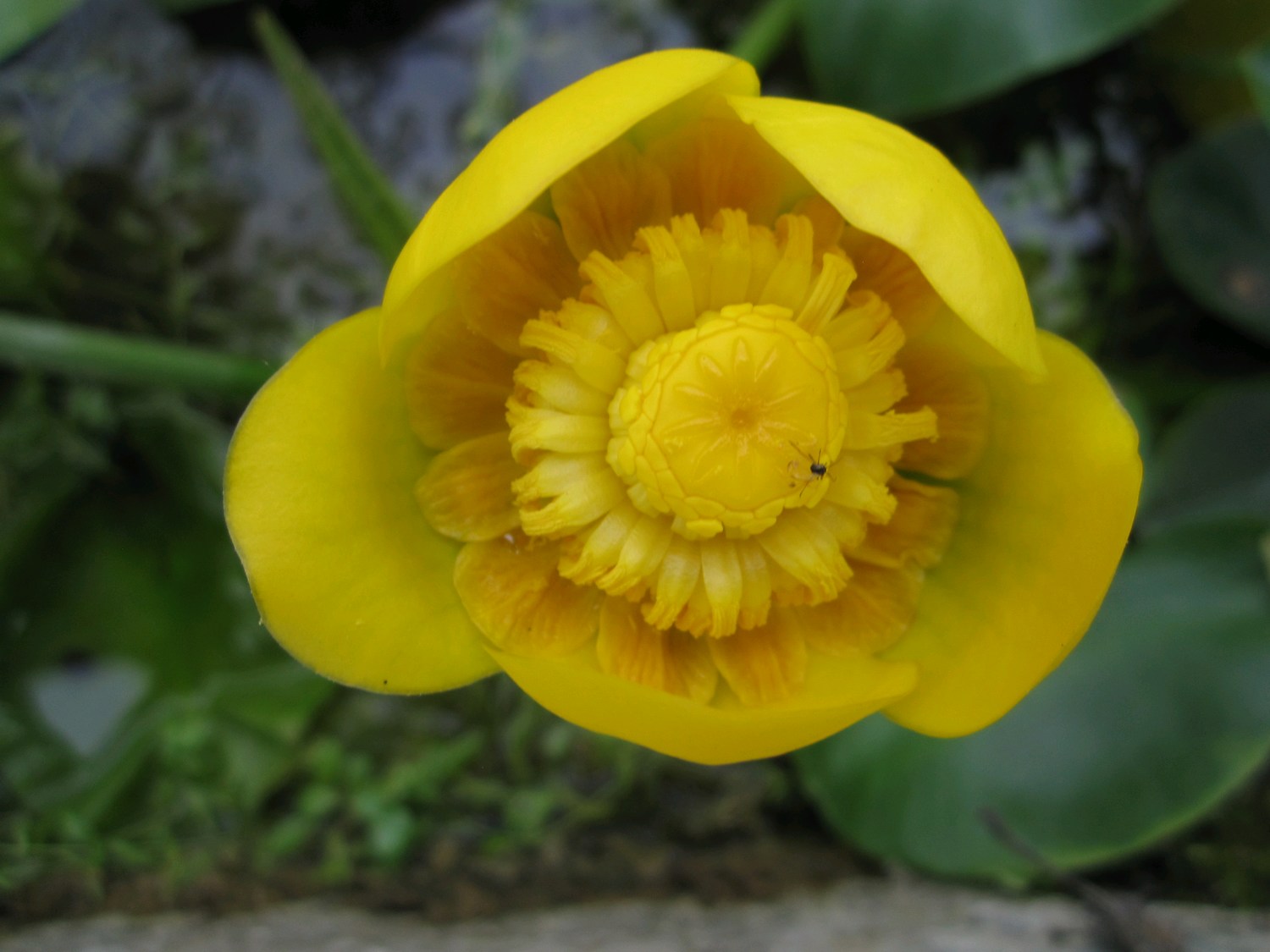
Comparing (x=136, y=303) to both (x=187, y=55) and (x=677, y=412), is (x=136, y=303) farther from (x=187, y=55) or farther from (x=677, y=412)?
(x=677, y=412)

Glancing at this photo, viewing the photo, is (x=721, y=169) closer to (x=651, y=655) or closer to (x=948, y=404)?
(x=948, y=404)

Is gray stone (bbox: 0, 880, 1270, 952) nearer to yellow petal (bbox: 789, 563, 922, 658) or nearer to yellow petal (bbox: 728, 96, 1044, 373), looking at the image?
yellow petal (bbox: 789, 563, 922, 658)

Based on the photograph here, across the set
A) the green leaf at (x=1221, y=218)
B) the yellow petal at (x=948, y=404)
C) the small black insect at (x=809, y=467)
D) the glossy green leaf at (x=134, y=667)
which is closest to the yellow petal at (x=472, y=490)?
the small black insect at (x=809, y=467)

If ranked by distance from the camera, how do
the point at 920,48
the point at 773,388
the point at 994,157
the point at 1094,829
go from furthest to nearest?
the point at 994,157, the point at 920,48, the point at 1094,829, the point at 773,388

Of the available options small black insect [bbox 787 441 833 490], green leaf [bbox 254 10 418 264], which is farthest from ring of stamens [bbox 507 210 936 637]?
green leaf [bbox 254 10 418 264]

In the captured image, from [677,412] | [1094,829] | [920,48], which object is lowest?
[1094,829]

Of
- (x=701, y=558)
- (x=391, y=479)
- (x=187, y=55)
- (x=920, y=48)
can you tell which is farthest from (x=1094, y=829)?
(x=187, y=55)

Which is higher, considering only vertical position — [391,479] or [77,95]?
[77,95]
